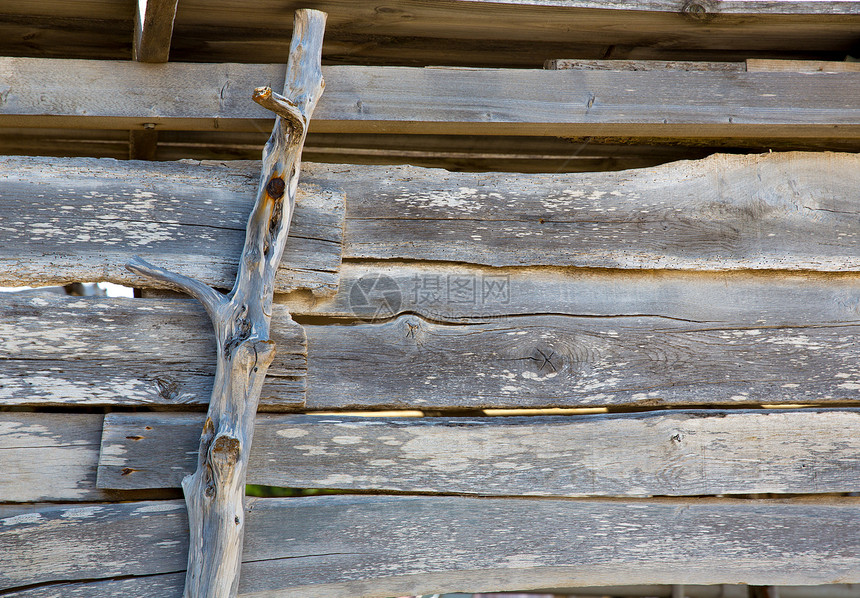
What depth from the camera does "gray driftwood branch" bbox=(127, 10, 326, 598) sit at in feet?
5.30

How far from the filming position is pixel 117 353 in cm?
176

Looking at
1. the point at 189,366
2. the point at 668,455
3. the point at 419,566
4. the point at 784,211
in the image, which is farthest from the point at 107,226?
the point at 784,211

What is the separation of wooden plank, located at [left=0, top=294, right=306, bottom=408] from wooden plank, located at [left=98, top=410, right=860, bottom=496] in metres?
0.07

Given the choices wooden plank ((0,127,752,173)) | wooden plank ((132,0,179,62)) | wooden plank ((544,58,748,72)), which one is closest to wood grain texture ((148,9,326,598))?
wooden plank ((132,0,179,62))

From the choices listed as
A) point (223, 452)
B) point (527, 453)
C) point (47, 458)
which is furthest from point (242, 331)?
point (527, 453)

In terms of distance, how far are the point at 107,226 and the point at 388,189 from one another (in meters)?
0.84

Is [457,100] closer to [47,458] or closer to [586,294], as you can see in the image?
[586,294]

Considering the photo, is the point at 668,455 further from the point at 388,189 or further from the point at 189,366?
the point at 189,366

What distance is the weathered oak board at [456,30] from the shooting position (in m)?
1.95

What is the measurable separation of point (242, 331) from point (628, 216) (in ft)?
4.08

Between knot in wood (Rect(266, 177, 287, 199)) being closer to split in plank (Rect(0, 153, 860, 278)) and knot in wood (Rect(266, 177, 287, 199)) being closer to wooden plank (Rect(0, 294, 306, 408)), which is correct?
split in plank (Rect(0, 153, 860, 278))

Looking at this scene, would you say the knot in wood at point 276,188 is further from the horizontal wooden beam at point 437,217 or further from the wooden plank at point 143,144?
the wooden plank at point 143,144

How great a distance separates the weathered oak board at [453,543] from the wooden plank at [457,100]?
1150 mm

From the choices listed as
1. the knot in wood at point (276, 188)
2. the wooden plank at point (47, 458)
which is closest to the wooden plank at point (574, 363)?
the knot in wood at point (276, 188)
